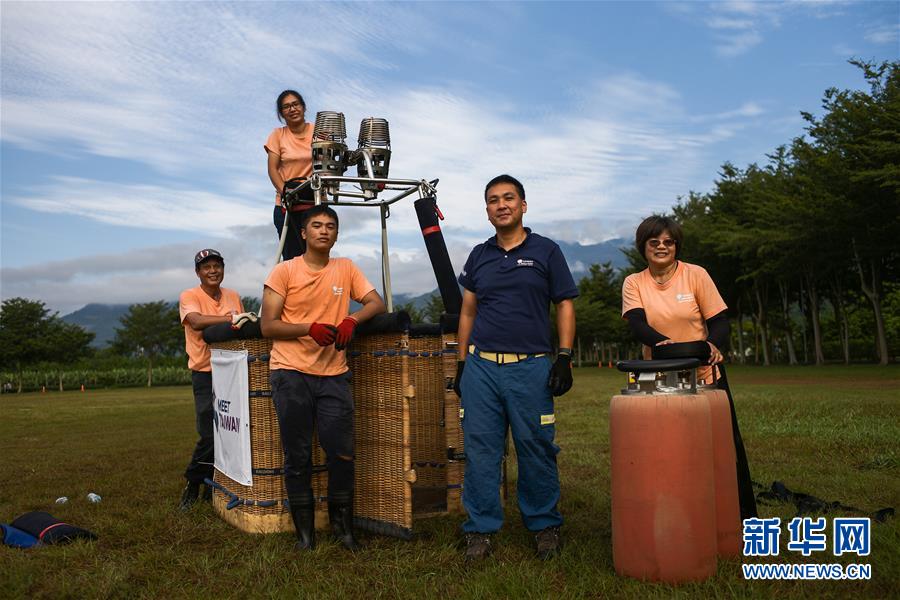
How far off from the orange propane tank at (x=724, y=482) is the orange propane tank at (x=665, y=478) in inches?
15.0

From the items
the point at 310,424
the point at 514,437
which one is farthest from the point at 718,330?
the point at 310,424

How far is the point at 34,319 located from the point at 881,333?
5270 centimetres

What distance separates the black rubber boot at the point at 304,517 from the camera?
16.6 feet

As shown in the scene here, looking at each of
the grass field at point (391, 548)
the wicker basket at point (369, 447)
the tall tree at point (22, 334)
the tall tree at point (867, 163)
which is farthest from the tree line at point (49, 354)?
the wicker basket at point (369, 447)

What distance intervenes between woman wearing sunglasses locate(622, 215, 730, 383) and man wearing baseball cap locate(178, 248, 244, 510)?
3.43 meters

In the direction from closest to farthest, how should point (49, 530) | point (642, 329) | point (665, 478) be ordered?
point (665, 478)
point (642, 329)
point (49, 530)

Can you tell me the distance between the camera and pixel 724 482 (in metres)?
4.24

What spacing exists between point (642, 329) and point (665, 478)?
0.99 m

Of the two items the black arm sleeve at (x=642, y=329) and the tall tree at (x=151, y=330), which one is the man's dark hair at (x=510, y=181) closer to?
the black arm sleeve at (x=642, y=329)

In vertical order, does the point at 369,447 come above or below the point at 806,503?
above

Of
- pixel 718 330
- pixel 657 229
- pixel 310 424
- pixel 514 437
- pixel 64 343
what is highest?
pixel 64 343

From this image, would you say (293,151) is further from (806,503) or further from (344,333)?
(806,503)

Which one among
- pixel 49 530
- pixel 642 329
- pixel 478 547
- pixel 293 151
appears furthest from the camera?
pixel 293 151

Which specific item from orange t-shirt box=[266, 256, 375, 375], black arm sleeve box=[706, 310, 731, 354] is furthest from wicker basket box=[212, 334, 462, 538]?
black arm sleeve box=[706, 310, 731, 354]
